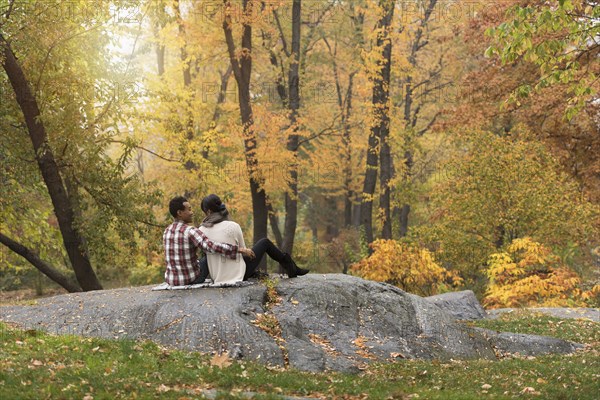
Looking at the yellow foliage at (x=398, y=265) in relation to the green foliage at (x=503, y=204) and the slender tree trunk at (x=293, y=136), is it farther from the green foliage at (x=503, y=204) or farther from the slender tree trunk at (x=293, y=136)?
the slender tree trunk at (x=293, y=136)

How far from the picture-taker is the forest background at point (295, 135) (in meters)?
14.1

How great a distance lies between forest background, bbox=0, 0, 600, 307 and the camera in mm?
14119

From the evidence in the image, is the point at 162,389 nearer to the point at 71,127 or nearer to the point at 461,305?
the point at 71,127

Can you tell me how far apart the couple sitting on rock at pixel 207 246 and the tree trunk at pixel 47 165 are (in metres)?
5.09

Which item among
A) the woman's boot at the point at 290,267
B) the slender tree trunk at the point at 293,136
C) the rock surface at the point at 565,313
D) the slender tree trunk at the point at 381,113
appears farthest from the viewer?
the slender tree trunk at the point at 381,113

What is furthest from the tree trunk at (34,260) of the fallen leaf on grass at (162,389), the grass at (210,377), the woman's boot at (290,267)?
the fallen leaf on grass at (162,389)

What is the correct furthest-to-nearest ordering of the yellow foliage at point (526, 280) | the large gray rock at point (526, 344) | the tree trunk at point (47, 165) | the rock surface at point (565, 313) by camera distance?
the yellow foliage at point (526, 280), the rock surface at point (565, 313), the tree trunk at point (47, 165), the large gray rock at point (526, 344)

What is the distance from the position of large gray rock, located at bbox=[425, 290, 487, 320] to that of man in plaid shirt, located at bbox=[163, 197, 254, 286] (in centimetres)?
655

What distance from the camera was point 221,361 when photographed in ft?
26.7

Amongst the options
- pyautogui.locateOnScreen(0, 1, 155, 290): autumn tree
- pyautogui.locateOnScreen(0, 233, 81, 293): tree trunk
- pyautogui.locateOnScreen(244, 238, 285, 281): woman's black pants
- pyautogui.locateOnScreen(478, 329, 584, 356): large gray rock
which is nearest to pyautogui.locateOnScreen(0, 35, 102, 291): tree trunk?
pyautogui.locateOnScreen(0, 1, 155, 290): autumn tree

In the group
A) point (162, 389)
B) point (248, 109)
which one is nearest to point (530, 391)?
point (162, 389)

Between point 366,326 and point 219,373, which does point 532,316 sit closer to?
point 366,326

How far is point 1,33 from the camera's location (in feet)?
41.1

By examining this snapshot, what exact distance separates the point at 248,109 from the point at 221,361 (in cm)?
1305
